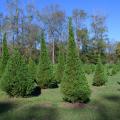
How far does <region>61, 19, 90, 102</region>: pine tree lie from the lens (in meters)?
12.8

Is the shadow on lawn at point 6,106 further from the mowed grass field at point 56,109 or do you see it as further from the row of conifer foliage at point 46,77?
the row of conifer foliage at point 46,77

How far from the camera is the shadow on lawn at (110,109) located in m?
10.7

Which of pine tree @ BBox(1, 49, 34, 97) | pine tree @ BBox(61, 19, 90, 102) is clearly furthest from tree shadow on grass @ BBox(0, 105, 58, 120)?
pine tree @ BBox(1, 49, 34, 97)

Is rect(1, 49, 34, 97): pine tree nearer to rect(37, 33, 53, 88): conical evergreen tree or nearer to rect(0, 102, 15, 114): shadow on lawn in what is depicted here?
rect(0, 102, 15, 114): shadow on lawn

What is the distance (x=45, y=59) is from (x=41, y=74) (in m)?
0.96

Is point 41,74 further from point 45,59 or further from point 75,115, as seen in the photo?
point 75,115

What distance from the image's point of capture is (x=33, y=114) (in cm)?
1103

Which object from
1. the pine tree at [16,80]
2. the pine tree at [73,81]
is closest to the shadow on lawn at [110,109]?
the pine tree at [73,81]

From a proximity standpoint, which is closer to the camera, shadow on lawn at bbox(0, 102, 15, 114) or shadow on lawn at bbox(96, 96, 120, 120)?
shadow on lawn at bbox(96, 96, 120, 120)

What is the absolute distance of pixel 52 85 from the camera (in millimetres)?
20219

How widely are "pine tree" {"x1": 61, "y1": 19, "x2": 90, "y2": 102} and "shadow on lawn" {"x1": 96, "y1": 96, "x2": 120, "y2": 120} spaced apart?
2.91 feet

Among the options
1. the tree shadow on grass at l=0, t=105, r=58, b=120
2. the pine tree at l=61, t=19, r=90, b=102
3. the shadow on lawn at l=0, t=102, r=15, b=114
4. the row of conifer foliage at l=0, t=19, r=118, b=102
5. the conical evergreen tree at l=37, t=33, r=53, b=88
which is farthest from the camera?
the conical evergreen tree at l=37, t=33, r=53, b=88

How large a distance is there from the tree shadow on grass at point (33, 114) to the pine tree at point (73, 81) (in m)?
1.27

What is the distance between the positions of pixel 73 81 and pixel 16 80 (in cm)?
312
